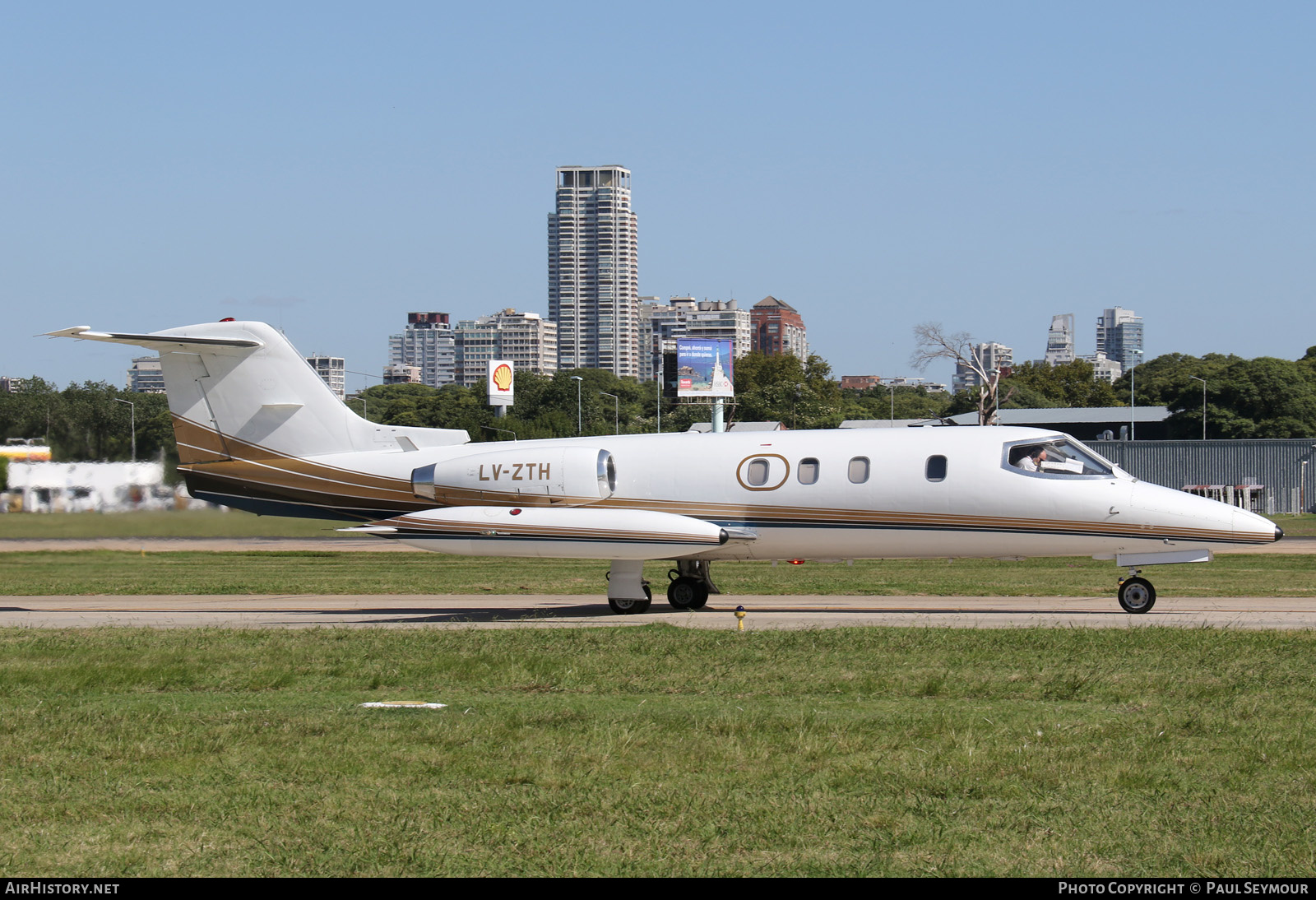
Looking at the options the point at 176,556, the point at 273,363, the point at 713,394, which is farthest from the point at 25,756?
the point at 713,394

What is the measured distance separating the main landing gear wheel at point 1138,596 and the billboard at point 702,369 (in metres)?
62.0

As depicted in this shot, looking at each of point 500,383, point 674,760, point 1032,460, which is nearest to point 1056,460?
point 1032,460

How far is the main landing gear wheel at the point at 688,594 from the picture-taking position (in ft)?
74.2

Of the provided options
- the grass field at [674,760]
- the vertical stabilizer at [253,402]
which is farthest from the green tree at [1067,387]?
the grass field at [674,760]

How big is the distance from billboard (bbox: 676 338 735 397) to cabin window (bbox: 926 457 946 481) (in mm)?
61600

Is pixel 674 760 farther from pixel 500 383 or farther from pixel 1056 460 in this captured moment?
pixel 500 383

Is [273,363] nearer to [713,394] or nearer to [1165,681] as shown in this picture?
[1165,681]

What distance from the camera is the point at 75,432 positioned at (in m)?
31.6

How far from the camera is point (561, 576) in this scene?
107 feet

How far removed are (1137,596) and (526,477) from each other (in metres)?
10.4

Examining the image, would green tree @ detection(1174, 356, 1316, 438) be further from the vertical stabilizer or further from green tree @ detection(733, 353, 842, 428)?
the vertical stabilizer

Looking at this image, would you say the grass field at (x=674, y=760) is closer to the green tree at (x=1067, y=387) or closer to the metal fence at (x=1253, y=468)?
the metal fence at (x=1253, y=468)

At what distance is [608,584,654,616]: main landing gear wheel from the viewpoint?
22.0 m

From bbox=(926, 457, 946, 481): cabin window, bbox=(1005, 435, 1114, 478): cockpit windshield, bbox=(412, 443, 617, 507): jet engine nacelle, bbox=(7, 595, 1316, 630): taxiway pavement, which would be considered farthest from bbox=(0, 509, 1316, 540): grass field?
bbox=(1005, 435, 1114, 478): cockpit windshield
